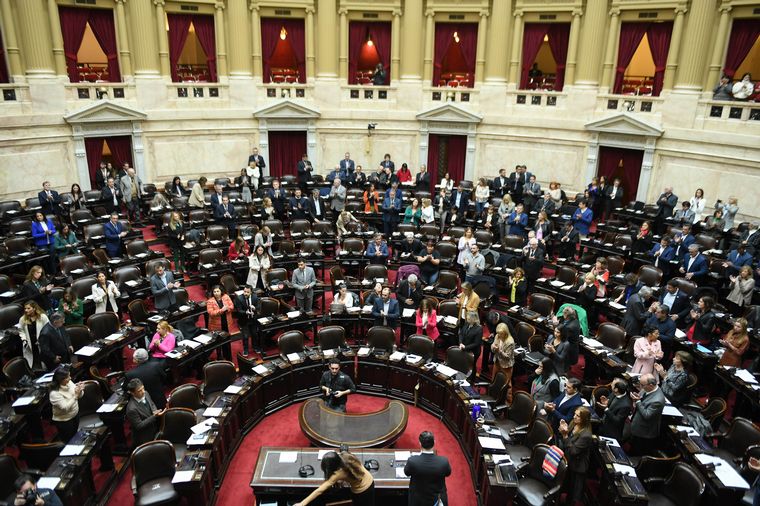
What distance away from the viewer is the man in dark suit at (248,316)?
39.4 ft

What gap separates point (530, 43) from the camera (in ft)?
72.1

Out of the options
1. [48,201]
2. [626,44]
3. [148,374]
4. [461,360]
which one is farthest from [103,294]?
[626,44]

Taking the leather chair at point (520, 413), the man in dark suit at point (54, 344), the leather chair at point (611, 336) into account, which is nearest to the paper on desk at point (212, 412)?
the man in dark suit at point (54, 344)

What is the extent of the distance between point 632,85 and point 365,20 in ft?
35.9

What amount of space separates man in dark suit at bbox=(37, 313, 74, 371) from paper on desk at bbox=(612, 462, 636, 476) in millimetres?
9437

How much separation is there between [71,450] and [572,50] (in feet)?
66.8

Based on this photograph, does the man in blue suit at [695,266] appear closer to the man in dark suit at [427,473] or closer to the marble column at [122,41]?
the man in dark suit at [427,473]

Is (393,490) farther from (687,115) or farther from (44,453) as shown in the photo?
(687,115)

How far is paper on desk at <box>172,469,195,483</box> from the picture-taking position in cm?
751

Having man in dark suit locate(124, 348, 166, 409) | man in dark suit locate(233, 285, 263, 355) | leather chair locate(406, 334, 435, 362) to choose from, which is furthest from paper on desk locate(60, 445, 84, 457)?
leather chair locate(406, 334, 435, 362)

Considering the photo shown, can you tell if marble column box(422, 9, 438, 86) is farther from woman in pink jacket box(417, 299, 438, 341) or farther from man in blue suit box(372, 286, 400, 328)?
woman in pink jacket box(417, 299, 438, 341)

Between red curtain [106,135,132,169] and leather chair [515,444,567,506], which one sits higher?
red curtain [106,135,132,169]

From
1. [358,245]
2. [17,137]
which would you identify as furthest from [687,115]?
[17,137]

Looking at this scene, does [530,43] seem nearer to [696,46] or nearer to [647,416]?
[696,46]
